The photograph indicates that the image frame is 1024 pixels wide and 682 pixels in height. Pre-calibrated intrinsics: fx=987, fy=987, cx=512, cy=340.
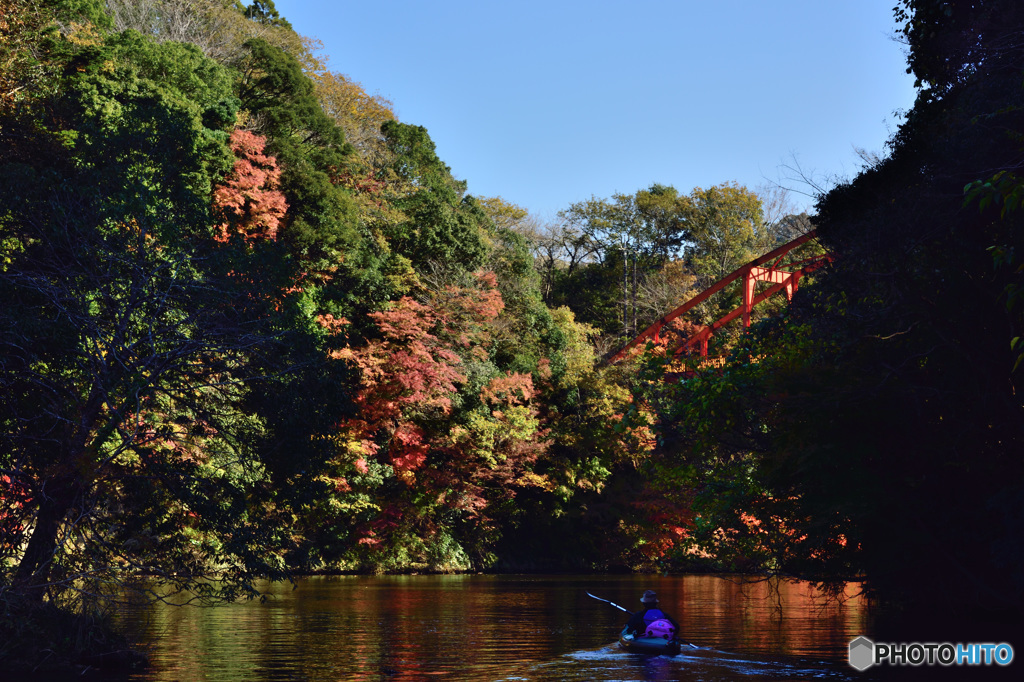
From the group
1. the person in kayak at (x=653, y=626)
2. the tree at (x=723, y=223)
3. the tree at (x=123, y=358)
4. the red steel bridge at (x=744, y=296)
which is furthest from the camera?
the tree at (x=723, y=223)

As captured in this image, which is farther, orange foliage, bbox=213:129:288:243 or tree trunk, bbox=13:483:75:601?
orange foliage, bbox=213:129:288:243

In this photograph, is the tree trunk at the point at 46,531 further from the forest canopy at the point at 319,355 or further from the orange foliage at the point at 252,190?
the orange foliage at the point at 252,190

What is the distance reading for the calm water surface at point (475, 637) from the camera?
1393 centimetres

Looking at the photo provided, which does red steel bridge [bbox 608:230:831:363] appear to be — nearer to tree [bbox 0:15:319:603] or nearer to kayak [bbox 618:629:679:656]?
kayak [bbox 618:629:679:656]

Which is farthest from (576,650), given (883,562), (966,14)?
(966,14)

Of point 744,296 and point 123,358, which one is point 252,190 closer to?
point 123,358

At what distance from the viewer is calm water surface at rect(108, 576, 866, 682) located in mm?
13930

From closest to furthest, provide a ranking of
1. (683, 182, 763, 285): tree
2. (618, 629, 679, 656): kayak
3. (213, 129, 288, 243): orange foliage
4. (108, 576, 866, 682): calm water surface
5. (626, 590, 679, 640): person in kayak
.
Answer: (108, 576, 866, 682): calm water surface, (618, 629, 679, 656): kayak, (626, 590, 679, 640): person in kayak, (213, 129, 288, 243): orange foliage, (683, 182, 763, 285): tree

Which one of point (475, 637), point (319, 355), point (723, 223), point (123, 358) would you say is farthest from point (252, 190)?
point (723, 223)

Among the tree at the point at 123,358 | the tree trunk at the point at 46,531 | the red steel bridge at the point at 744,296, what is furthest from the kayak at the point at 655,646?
the red steel bridge at the point at 744,296

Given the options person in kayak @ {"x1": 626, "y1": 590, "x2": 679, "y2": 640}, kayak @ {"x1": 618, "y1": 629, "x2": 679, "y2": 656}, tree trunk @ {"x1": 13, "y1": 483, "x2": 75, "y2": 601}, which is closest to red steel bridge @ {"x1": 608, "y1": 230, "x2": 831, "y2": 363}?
person in kayak @ {"x1": 626, "y1": 590, "x2": 679, "y2": 640}

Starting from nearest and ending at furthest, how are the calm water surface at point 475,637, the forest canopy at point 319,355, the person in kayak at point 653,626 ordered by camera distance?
the calm water surface at point 475,637, the forest canopy at point 319,355, the person in kayak at point 653,626

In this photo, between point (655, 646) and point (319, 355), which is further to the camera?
point (319, 355)

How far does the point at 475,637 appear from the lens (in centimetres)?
1819
